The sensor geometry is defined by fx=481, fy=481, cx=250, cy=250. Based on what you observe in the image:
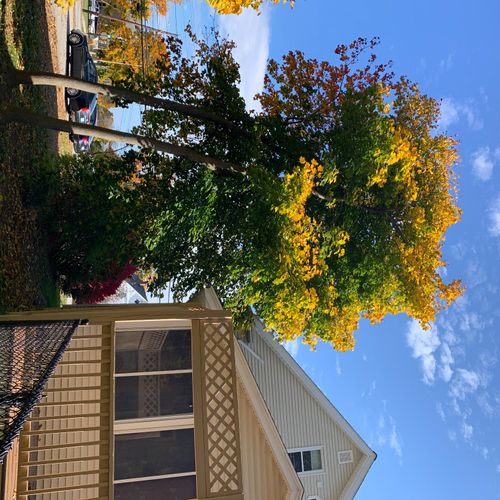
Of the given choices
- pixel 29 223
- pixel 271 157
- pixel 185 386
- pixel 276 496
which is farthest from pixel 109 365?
pixel 271 157

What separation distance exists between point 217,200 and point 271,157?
7.61ft

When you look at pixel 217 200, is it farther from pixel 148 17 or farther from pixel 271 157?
pixel 148 17

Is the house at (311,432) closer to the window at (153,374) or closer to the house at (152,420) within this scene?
the house at (152,420)

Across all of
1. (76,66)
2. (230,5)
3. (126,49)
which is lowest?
(230,5)

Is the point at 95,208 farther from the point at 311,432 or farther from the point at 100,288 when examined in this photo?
the point at 311,432

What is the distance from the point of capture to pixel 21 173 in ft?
40.6

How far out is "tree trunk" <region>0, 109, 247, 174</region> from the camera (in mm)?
10391

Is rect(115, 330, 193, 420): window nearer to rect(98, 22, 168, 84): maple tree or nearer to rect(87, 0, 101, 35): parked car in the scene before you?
rect(98, 22, 168, 84): maple tree

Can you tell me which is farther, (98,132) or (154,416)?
(98,132)

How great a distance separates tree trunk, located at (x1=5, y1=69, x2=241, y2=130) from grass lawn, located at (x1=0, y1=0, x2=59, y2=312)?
1.49 ft

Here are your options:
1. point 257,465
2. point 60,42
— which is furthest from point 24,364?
point 60,42

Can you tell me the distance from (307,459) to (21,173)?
11.6m

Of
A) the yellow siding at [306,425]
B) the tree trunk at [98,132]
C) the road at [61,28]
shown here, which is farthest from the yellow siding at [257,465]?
the road at [61,28]

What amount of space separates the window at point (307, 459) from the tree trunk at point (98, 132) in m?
8.71
